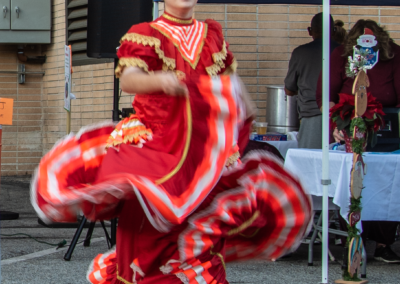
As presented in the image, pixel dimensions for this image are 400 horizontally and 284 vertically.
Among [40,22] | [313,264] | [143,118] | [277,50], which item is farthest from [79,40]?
[143,118]

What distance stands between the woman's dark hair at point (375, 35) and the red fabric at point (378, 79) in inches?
2.6

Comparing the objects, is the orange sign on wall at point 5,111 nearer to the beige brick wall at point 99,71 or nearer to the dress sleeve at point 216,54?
the dress sleeve at point 216,54

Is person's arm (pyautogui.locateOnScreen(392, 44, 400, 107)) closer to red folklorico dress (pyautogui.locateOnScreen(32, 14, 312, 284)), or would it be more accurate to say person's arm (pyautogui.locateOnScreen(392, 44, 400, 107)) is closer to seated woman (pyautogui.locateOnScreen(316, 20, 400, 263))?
seated woman (pyautogui.locateOnScreen(316, 20, 400, 263))

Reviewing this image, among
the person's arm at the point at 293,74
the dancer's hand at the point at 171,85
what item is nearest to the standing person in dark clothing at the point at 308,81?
the person's arm at the point at 293,74

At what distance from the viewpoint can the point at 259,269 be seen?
16.0 ft

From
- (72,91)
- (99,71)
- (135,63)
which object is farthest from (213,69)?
(72,91)

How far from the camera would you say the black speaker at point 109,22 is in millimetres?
5633

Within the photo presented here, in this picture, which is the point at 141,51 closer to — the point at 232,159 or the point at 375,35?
the point at 232,159

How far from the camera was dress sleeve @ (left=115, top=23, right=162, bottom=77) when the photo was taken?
2422 mm

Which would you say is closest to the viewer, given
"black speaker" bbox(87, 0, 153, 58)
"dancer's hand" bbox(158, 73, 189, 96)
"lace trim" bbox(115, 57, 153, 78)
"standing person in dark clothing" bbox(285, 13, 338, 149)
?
"dancer's hand" bbox(158, 73, 189, 96)

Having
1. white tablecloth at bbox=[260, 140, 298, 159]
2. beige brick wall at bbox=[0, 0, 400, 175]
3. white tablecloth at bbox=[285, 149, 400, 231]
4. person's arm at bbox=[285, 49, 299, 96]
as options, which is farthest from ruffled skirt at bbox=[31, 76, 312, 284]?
beige brick wall at bbox=[0, 0, 400, 175]

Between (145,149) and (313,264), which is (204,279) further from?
(313,264)

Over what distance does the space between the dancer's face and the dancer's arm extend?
31cm

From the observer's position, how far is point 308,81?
6.04 metres
